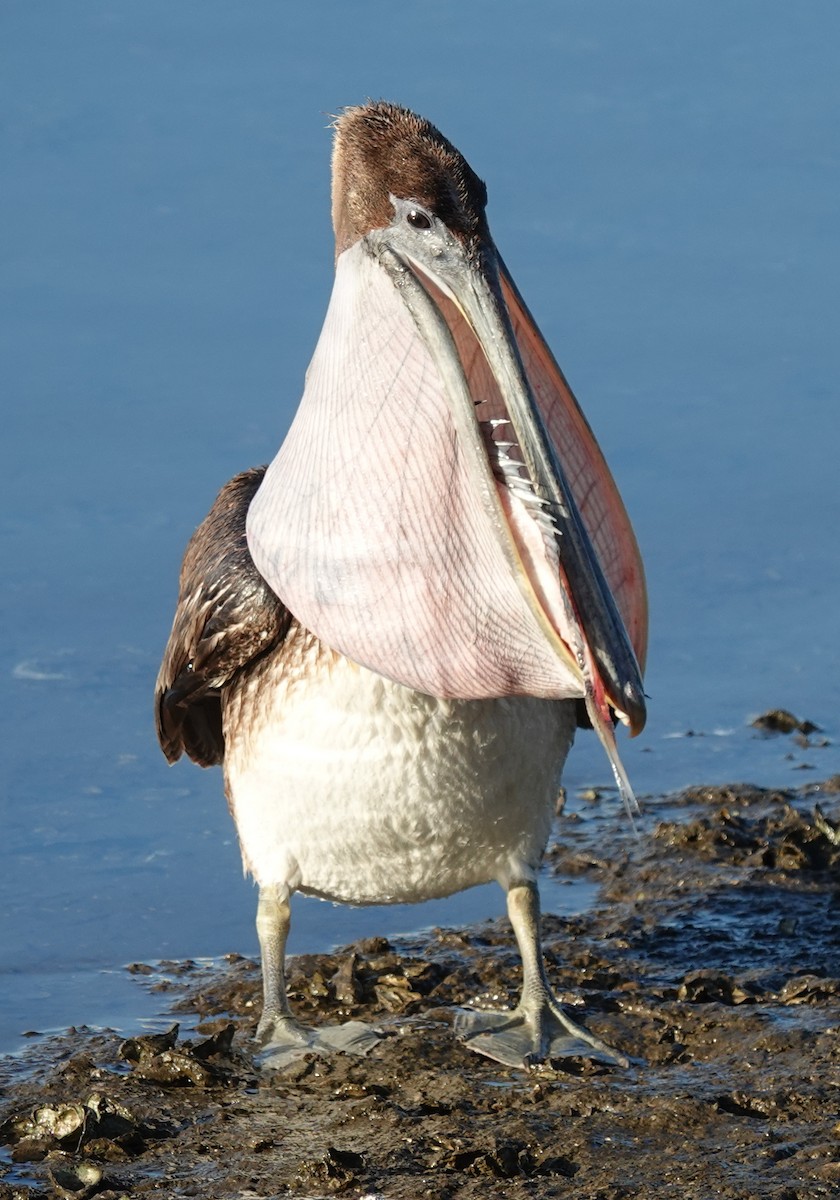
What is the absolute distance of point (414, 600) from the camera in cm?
437

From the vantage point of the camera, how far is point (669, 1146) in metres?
4.68

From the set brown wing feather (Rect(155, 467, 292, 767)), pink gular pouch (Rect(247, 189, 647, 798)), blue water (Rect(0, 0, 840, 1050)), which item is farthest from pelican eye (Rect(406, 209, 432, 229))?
blue water (Rect(0, 0, 840, 1050))

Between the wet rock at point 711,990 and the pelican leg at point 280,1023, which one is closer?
the pelican leg at point 280,1023

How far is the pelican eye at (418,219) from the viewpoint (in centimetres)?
454

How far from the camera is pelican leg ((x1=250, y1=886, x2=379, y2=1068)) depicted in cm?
538

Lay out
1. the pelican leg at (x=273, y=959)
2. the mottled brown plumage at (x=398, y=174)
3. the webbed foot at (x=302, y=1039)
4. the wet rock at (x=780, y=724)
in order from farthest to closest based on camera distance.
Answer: the wet rock at (x=780, y=724)
the pelican leg at (x=273, y=959)
the webbed foot at (x=302, y=1039)
the mottled brown plumage at (x=398, y=174)

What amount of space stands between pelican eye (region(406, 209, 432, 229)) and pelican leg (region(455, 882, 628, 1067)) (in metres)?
1.82

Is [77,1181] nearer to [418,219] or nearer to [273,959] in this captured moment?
[273,959]

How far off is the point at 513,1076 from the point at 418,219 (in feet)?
6.75

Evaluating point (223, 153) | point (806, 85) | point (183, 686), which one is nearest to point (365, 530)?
point (183, 686)

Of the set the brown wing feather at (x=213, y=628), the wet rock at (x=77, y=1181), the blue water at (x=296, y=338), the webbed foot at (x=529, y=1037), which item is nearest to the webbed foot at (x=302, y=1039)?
the webbed foot at (x=529, y=1037)

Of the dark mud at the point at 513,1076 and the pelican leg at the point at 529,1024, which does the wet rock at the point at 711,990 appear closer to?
the dark mud at the point at 513,1076

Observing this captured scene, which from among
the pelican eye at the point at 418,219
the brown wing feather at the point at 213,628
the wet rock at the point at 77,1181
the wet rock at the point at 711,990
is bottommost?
the wet rock at the point at 77,1181

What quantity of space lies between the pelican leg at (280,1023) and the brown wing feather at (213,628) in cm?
58
